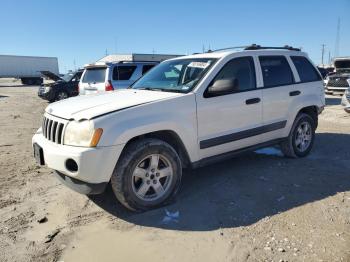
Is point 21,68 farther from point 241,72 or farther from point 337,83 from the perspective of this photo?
point 241,72

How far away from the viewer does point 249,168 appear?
577cm

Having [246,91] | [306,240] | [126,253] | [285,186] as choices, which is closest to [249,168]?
[285,186]

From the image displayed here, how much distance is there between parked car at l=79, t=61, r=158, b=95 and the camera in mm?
11117

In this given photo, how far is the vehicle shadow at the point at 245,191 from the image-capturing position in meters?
4.02

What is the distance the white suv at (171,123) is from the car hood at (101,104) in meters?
0.01

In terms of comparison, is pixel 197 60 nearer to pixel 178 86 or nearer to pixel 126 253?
pixel 178 86

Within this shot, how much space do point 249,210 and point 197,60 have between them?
2.24 metres

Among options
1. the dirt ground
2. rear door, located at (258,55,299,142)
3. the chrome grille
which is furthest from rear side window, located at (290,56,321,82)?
the chrome grille

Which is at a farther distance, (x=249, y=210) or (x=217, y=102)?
(x=217, y=102)

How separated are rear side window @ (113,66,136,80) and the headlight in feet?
24.4

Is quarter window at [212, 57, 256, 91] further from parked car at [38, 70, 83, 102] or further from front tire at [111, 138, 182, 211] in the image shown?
parked car at [38, 70, 83, 102]

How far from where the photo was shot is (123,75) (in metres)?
11.4

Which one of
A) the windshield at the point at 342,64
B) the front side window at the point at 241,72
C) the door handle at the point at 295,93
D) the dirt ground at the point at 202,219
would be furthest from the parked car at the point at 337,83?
the front side window at the point at 241,72

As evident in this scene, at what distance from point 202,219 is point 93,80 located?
8622 millimetres
